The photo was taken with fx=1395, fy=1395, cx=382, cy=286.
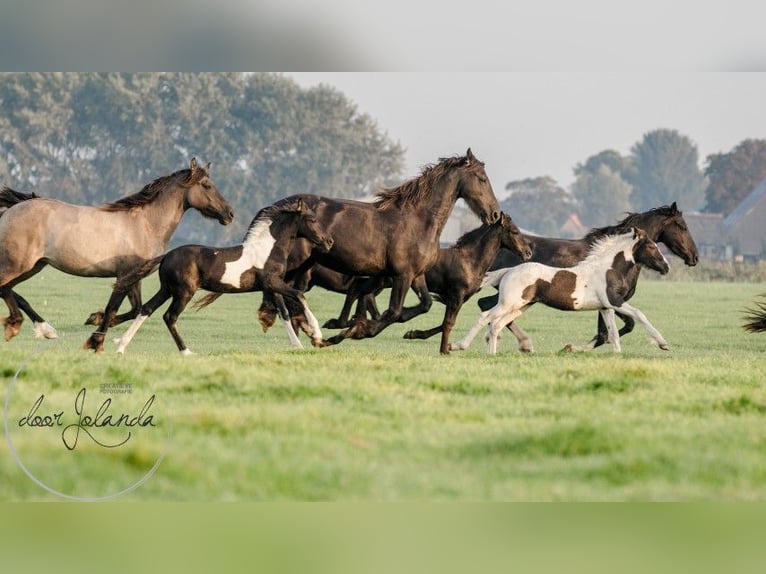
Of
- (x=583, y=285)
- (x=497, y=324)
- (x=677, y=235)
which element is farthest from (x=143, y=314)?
(x=677, y=235)

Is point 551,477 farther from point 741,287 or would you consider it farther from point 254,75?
point 254,75

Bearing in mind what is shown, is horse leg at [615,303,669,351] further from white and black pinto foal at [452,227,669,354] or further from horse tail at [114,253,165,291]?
horse tail at [114,253,165,291]

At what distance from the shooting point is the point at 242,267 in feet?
39.0

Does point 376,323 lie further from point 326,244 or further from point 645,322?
point 645,322

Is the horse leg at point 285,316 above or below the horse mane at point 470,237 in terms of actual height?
below

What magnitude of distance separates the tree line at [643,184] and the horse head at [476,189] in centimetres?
5063

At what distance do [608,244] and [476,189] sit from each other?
1431mm

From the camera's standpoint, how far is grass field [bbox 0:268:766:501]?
7.23 meters

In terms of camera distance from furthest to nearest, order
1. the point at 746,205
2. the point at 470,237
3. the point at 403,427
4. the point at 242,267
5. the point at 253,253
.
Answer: the point at 746,205 < the point at 470,237 < the point at 253,253 < the point at 242,267 < the point at 403,427

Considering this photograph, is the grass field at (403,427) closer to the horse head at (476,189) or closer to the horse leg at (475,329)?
the horse leg at (475,329)

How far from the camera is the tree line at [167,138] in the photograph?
2098 inches

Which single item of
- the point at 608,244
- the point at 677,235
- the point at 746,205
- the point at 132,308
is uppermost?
the point at 746,205

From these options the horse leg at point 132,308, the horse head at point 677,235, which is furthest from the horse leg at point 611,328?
the horse leg at point 132,308

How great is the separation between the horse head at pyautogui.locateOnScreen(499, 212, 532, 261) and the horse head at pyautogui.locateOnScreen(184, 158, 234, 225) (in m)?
2.63
